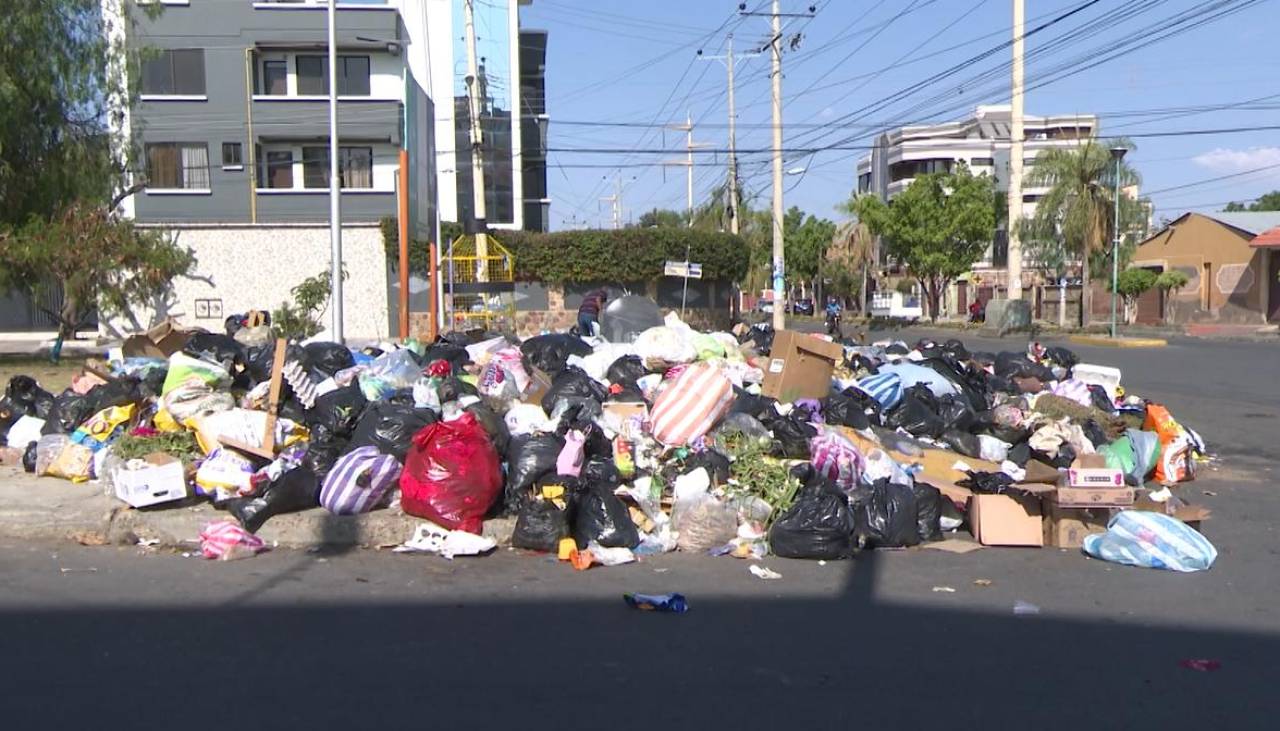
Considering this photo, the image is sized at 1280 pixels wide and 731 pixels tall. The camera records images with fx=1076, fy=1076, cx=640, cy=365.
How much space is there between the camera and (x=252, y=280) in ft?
108

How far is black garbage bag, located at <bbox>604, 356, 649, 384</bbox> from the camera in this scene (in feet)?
32.4

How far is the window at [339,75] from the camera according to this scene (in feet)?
121

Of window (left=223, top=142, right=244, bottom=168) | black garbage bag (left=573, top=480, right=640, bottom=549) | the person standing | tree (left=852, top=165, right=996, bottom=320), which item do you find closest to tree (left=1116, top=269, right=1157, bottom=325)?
tree (left=852, top=165, right=996, bottom=320)

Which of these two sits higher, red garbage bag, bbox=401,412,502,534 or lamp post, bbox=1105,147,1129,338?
lamp post, bbox=1105,147,1129,338

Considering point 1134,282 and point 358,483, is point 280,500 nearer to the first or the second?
point 358,483

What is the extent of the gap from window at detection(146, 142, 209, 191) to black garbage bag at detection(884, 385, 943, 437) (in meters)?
32.0

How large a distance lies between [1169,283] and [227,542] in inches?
1727

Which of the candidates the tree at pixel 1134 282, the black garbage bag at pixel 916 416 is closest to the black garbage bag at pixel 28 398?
the black garbage bag at pixel 916 416

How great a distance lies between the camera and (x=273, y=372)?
8695mm

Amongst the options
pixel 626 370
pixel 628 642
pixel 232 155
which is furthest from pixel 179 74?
pixel 628 642

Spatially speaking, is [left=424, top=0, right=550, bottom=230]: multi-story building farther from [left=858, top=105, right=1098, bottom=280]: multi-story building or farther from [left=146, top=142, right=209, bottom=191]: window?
[left=858, top=105, right=1098, bottom=280]: multi-story building

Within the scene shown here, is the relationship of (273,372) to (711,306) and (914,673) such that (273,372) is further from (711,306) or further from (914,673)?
(711,306)

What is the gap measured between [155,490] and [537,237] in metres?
26.9

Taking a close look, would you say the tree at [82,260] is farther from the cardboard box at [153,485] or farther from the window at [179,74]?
the window at [179,74]
